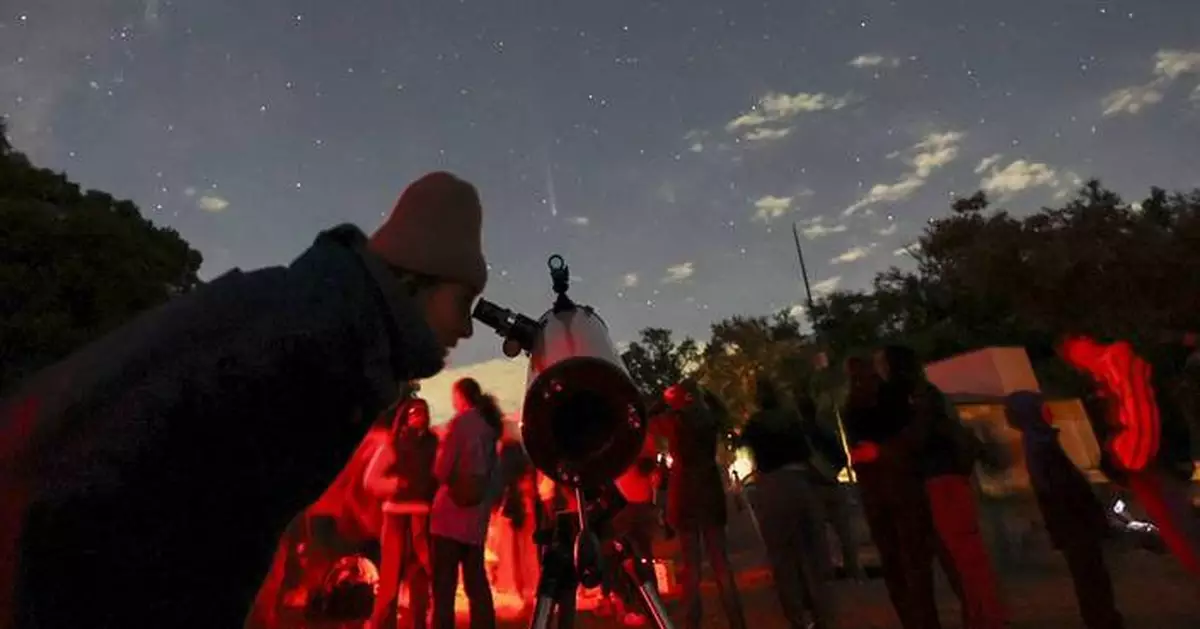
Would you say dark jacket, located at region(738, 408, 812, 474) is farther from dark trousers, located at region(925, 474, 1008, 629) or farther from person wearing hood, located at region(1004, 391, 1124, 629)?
person wearing hood, located at region(1004, 391, 1124, 629)

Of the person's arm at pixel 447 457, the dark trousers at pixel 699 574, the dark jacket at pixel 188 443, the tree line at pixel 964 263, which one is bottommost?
the dark trousers at pixel 699 574

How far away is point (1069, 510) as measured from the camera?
4543 mm

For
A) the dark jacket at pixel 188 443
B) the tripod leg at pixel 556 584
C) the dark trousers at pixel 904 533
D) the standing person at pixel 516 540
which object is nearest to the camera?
the dark jacket at pixel 188 443

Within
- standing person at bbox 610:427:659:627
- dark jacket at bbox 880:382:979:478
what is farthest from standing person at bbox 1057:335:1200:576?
standing person at bbox 610:427:659:627

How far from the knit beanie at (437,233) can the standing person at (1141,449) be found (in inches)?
152

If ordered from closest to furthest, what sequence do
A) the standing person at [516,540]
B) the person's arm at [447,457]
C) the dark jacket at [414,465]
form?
1. the person's arm at [447,457]
2. the dark jacket at [414,465]
3. the standing person at [516,540]

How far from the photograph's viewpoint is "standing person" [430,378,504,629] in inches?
191

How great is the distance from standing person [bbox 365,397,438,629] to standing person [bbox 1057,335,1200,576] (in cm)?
369

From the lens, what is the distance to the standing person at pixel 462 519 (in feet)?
15.9

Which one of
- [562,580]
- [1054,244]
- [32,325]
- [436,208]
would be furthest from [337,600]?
[1054,244]

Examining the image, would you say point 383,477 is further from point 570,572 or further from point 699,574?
point 570,572

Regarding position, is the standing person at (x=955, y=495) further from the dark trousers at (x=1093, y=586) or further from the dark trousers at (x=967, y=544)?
the dark trousers at (x=1093, y=586)

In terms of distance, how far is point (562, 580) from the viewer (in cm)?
243

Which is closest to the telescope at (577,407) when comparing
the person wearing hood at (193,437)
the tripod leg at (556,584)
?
the tripod leg at (556,584)
